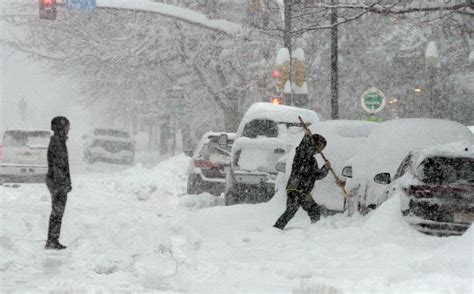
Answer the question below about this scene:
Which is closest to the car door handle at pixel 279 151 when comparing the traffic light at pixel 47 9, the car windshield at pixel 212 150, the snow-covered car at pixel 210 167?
the snow-covered car at pixel 210 167

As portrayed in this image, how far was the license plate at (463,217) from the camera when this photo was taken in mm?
8580

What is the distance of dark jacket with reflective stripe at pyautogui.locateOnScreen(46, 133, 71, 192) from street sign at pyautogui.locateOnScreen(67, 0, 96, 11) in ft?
38.7

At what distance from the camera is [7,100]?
11331 centimetres

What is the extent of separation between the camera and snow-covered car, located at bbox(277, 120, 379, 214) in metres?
12.9

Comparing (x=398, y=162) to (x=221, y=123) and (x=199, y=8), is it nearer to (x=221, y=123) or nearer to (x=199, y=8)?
(x=199, y=8)

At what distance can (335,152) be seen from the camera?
43.9 ft

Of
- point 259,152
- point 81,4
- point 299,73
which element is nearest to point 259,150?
point 259,152

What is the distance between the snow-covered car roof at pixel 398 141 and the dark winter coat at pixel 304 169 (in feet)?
2.41

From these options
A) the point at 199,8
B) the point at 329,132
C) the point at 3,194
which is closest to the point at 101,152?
the point at 199,8

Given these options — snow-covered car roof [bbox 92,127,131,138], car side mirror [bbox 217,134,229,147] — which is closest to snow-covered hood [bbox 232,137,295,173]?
car side mirror [bbox 217,134,229,147]

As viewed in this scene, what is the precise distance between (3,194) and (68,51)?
45.3 ft

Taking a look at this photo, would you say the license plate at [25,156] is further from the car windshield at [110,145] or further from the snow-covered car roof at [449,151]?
the snow-covered car roof at [449,151]

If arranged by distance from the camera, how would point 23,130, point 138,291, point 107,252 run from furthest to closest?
1. point 23,130
2. point 107,252
3. point 138,291

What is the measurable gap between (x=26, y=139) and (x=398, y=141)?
12347mm
